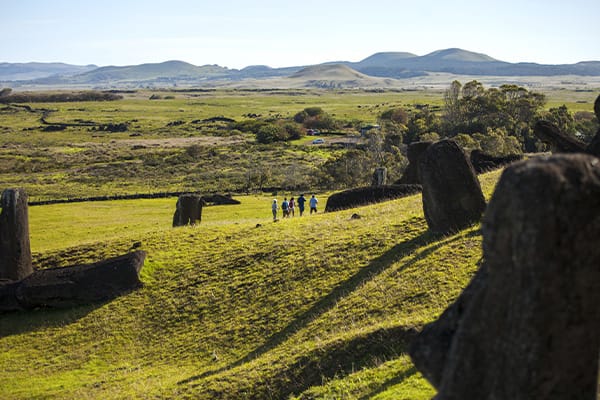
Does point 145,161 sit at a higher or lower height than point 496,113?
lower

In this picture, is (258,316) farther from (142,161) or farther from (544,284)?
(142,161)

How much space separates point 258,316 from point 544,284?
17601 millimetres

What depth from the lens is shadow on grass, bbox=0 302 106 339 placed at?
27.9 m

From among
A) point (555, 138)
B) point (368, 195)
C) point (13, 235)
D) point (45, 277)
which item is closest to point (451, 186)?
point (555, 138)

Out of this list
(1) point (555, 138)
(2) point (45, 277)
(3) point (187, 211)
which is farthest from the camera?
(3) point (187, 211)

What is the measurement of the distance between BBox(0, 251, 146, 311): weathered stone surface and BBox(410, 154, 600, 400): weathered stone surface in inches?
942

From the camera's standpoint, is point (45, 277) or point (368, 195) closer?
point (45, 277)

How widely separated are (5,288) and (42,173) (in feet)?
257

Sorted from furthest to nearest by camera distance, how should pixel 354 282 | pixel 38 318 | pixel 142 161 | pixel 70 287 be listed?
pixel 142 161 < pixel 70 287 < pixel 38 318 < pixel 354 282

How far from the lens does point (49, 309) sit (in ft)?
96.1

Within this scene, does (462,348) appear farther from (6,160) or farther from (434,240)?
(6,160)

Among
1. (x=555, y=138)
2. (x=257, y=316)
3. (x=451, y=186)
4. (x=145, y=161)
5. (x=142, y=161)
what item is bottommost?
(x=142, y=161)

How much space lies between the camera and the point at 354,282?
2394 centimetres

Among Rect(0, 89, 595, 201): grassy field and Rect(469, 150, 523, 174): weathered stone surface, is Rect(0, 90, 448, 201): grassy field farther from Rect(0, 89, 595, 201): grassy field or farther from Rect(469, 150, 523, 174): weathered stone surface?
Rect(469, 150, 523, 174): weathered stone surface
